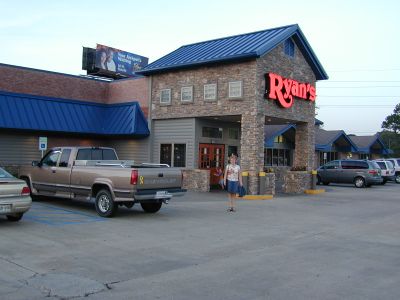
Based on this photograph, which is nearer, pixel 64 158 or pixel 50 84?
pixel 64 158

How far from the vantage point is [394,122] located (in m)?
93.6

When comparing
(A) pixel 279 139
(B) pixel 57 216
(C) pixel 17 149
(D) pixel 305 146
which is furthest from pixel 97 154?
(A) pixel 279 139

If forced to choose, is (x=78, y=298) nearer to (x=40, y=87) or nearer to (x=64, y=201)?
(x=64, y=201)

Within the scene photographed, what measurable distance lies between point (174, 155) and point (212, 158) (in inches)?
79.8

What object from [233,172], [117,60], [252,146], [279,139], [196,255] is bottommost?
[196,255]

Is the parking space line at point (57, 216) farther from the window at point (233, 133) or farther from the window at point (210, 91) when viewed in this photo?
the window at point (233, 133)

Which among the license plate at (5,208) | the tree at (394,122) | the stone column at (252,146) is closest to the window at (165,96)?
the stone column at (252,146)

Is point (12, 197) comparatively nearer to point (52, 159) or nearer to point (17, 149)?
point (52, 159)

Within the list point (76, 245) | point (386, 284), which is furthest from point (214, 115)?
point (386, 284)

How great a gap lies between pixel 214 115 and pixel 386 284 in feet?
50.9

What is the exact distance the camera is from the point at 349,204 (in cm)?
1866

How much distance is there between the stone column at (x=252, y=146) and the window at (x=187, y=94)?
3.40 meters

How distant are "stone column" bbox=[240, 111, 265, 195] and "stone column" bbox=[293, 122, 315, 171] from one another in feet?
16.4

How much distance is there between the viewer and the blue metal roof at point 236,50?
808 inches
